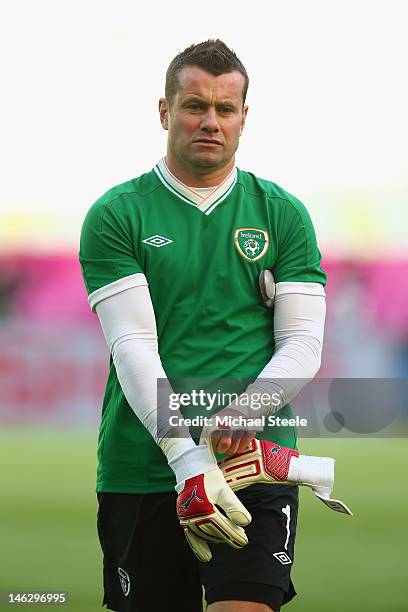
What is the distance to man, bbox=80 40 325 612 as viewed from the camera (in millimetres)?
3314

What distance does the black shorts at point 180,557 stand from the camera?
3225mm

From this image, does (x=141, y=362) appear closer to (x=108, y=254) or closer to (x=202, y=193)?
(x=108, y=254)

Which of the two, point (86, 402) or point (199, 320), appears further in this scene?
point (86, 402)

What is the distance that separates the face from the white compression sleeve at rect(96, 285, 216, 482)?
415 mm

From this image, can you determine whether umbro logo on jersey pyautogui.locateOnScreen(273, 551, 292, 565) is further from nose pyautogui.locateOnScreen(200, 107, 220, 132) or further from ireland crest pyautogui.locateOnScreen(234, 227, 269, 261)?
nose pyautogui.locateOnScreen(200, 107, 220, 132)

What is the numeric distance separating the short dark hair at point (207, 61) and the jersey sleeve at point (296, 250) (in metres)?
0.36

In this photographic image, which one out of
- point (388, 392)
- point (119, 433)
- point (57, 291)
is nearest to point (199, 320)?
point (119, 433)

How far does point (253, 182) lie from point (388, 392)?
11429 millimetres

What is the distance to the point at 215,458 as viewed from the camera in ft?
10.4

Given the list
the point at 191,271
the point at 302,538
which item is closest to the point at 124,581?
the point at 191,271

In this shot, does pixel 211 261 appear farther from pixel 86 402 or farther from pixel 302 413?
pixel 86 402

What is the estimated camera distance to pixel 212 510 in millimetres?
3037

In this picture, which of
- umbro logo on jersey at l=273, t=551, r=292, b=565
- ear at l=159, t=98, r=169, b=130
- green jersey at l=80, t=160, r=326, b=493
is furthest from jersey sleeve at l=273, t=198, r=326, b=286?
umbro logo on jersey at l=273, t=551, r=292, b=565

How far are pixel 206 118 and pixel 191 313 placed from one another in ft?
1.75
